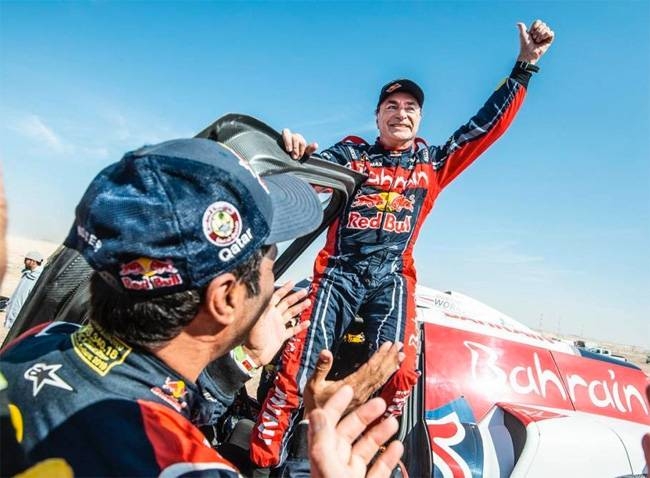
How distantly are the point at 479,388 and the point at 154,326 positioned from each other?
2.13 meters

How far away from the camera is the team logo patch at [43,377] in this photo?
110cm

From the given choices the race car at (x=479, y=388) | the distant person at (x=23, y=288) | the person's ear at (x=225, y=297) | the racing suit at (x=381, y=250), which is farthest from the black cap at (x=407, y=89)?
the distant person at (x=23, y=288)

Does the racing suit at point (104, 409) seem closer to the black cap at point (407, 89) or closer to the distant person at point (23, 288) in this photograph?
the black cap at point (407, 89)

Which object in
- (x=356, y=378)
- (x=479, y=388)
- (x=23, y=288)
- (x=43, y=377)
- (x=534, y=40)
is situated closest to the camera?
(x=43, y=377)

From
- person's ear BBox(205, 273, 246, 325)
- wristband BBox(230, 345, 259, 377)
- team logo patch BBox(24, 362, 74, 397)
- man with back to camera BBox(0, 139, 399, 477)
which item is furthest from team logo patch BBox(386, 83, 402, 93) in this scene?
team logo patch BBox(24, 362, 74, 397)

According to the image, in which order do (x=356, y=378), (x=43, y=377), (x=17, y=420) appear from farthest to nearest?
(x=356, y=378), (x=43, y=377), (x=17, y=420)

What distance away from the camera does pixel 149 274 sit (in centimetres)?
118

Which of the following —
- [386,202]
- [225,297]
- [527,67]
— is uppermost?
[527,67]

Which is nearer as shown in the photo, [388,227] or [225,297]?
[225,297]

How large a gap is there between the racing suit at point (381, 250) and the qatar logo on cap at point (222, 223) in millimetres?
1551

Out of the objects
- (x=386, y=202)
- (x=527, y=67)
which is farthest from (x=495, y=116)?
(x=386, y=202)

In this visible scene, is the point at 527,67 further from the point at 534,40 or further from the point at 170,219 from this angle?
the point at 170,219

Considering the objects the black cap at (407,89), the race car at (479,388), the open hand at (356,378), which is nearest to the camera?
the open hand at (356,378)

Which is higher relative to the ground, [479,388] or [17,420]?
[479,388]
